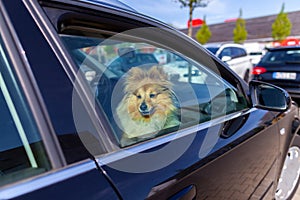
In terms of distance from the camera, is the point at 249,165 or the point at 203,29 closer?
the point at 249,165

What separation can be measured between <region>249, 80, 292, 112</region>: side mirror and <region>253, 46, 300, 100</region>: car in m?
3.53

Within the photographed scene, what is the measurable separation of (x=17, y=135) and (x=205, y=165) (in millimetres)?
787

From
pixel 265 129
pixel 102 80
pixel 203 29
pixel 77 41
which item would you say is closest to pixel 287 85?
pixel 265 129

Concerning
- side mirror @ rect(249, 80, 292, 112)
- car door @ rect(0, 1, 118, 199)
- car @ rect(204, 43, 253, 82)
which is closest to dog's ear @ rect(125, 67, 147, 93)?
car door @ rect(0, 1, 118, 199)

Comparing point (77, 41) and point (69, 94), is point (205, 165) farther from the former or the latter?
point (77, 41)

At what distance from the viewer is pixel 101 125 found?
0.83 m

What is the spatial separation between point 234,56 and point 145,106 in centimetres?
739

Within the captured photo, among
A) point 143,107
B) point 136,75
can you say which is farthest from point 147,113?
point 136,75

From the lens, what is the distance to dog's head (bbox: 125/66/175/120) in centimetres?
129

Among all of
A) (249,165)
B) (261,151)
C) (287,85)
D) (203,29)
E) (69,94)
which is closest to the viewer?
(69,94)

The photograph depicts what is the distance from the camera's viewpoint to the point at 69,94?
2.56ft

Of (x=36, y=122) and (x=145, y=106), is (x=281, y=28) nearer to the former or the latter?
(x=145, y=106)

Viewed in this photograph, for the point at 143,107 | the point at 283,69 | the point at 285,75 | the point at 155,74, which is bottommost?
the point at 285,75

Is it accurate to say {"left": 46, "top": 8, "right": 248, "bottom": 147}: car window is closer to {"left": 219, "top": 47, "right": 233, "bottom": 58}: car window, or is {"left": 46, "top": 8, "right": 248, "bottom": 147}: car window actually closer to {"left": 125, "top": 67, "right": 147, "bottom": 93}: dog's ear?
{"left": 125, "top": 67, "right": 147, "bottom": 93}: dog's ear
